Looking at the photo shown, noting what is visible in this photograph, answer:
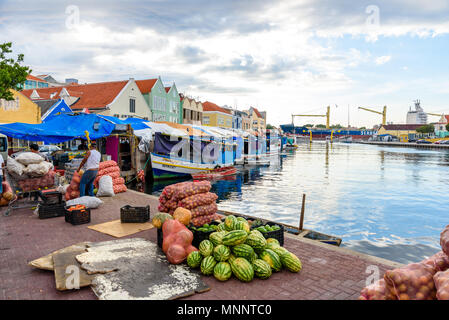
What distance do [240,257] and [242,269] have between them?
309 millimetres

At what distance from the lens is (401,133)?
15025cm

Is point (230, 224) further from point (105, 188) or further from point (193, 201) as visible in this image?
point (105, 188)

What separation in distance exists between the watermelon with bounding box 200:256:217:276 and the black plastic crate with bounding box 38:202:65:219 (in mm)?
5731

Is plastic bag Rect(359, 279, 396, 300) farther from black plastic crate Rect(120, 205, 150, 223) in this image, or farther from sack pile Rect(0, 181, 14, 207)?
sack pile Rect(0, 181, 14, 207)

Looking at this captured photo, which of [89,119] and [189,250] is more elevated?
[89,119]

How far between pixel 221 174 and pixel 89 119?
39.1 ft

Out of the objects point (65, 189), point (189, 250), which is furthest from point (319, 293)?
point (65, 189)

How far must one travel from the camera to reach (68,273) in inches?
190

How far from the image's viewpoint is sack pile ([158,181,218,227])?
7.34m

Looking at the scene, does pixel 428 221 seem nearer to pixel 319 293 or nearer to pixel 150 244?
pixel 319 293

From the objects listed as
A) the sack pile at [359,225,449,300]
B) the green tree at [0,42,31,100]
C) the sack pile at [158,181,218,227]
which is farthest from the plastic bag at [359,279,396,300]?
the green tree at [0,42,31,100]

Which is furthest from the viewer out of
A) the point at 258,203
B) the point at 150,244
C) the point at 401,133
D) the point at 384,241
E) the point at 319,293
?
the point at 401,133

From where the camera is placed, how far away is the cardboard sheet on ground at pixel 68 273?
4523 millimetres
